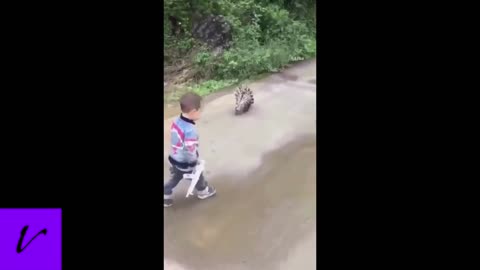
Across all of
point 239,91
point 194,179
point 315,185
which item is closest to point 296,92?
point 239,91

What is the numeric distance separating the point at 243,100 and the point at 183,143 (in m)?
1.29

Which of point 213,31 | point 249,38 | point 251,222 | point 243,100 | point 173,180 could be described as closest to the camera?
point 251,222

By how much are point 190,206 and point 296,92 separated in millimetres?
1860

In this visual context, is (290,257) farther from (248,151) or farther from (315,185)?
(248,151)

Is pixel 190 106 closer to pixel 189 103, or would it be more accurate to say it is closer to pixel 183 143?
pixel 189 103

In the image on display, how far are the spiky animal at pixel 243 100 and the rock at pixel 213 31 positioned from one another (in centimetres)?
133

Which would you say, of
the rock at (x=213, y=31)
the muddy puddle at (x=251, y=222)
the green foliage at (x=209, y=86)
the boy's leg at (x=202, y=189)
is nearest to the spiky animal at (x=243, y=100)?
the green foliage at (x=209, y=86)

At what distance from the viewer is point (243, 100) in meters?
4.12

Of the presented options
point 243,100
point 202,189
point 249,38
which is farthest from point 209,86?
point 202,189

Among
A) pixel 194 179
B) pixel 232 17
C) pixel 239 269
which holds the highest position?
pixel 232 17

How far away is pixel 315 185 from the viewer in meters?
3.22

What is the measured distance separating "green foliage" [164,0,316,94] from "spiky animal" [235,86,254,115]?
16.8 inches

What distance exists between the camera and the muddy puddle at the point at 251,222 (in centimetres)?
266

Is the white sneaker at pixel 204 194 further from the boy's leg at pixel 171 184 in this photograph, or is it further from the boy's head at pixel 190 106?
the boy's head at pixel 190 106
